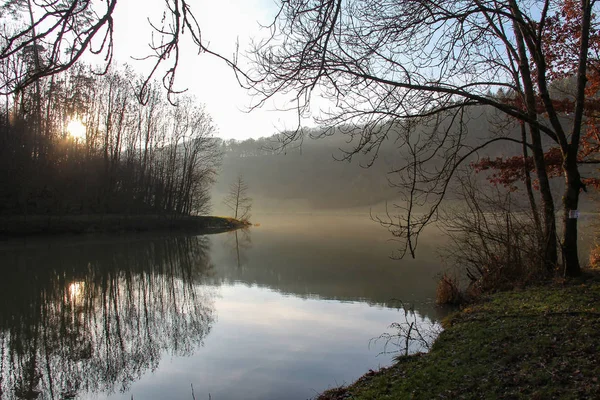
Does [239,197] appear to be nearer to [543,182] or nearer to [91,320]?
[91,320]

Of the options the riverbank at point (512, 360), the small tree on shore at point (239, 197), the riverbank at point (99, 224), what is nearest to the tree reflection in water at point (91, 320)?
the riverbank at point (512, 360)

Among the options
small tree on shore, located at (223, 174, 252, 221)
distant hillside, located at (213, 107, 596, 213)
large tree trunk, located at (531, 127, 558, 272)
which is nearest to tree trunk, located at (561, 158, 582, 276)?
large tree trunk, located at (531, 127, 558, 272)

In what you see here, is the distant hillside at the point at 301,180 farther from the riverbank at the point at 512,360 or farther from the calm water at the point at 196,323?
the riverbank at the point at 512,360

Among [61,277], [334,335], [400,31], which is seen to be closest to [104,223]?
[61,277]

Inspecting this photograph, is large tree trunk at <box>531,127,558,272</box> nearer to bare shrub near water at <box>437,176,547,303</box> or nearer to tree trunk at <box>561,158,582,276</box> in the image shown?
bare shrub near water at <box>437,176,547,303</box>

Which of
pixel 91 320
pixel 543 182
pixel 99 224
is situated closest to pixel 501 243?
pixel 543 182

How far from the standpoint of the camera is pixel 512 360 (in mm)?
3893

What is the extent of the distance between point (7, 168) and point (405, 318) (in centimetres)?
2421

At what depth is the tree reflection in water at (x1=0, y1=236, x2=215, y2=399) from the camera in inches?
211

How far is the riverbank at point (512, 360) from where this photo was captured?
325 cm

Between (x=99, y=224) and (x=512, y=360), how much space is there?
28.1 metres

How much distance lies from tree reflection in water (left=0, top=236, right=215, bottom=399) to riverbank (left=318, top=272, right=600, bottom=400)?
3.34 meters

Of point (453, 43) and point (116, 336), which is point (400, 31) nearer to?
point (453, 43)

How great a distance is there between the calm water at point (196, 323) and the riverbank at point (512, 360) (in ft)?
3.23
